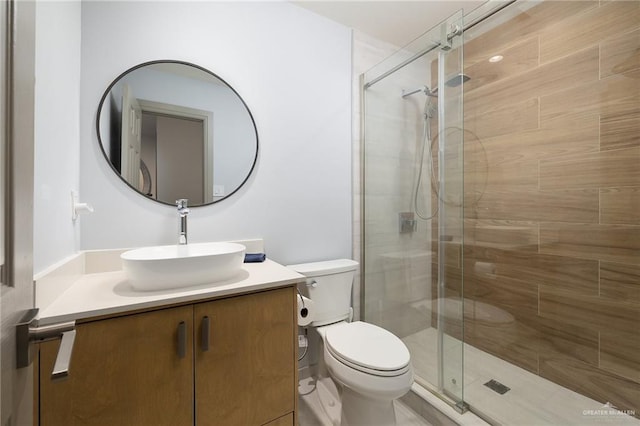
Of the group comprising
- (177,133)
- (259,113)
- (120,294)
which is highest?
(259,113)

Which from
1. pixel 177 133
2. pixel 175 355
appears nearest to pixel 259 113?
pixel 177 133

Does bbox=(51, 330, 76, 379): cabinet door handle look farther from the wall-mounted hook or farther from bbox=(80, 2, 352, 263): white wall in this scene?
bbox=(80, 2, 352, 263): white wall

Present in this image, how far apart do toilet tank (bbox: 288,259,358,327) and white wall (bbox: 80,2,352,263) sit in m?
0.18

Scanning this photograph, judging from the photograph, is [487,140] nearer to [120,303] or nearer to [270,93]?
[270,93]

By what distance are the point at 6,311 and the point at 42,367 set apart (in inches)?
20.9

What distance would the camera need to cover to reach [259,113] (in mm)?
1587

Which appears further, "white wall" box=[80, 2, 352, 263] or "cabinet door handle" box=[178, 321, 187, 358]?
"white wall" box=[80, 2, 352, 263]

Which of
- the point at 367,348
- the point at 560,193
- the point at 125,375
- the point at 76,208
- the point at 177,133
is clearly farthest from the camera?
the point at 560,193

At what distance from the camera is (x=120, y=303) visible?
0.82 metres

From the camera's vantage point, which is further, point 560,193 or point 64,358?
point 560,193

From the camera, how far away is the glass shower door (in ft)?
5.06

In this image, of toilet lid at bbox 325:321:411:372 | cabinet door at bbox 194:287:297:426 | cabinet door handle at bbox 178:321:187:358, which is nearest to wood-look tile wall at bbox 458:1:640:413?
toilet lid at bbox 325:321:411:372

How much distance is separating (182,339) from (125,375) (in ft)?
0.56

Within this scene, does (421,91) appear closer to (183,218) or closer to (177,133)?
(177,133)
